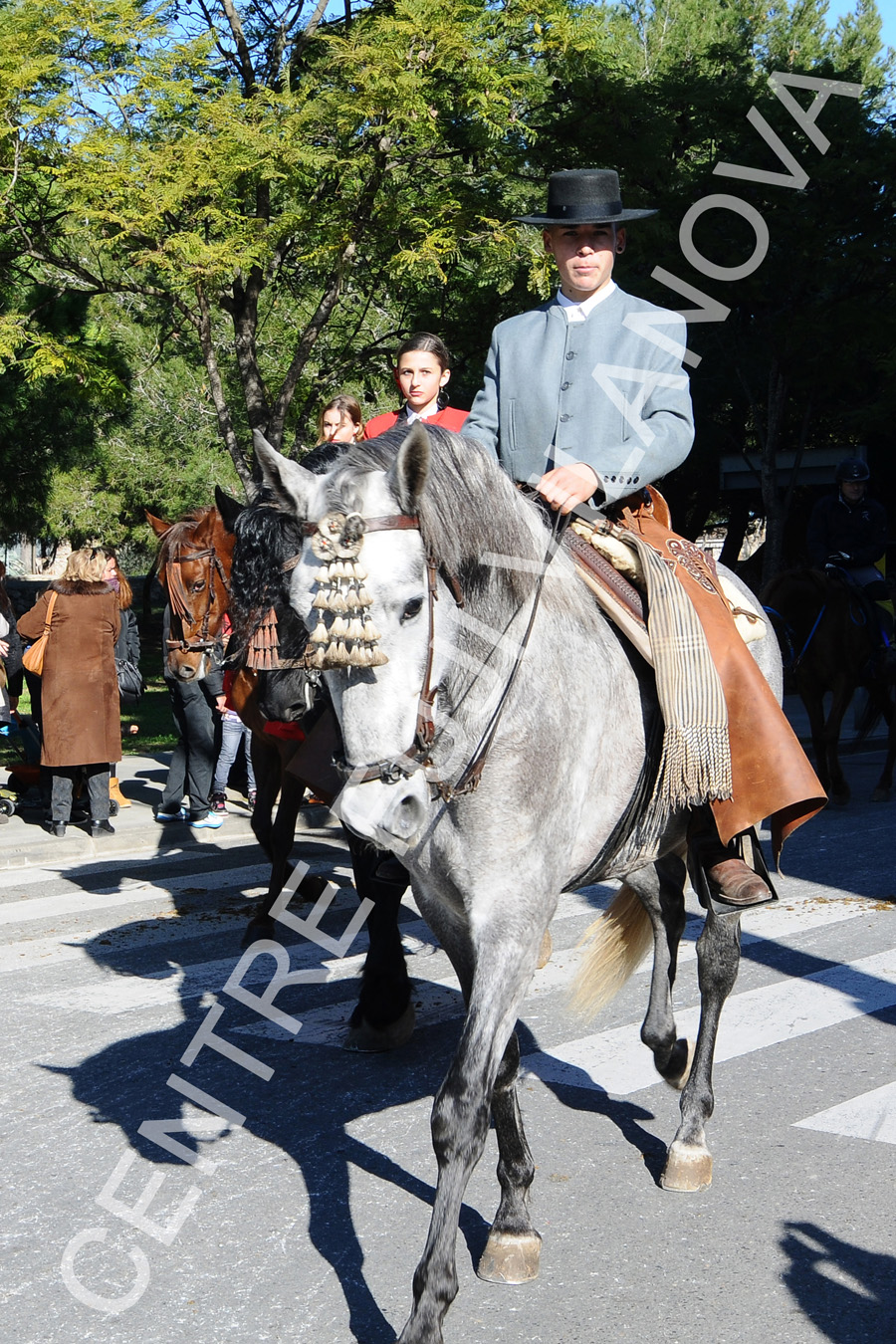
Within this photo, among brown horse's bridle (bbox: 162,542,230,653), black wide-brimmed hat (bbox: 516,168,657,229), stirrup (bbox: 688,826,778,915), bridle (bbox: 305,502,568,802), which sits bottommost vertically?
stirrup (bbox: 688,826,778,915)

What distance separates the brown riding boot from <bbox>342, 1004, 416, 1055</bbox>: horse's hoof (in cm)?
167

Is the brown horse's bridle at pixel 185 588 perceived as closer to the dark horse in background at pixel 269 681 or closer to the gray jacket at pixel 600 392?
the dark horse in background at pixel 269 681

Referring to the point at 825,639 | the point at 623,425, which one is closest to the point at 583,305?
the point at 623,425

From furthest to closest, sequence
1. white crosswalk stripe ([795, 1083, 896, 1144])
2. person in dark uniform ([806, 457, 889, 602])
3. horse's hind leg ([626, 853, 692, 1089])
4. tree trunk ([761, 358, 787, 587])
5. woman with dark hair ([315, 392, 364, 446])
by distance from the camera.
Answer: tree trunk ([761, 358, 787, 587]) < person in dark uniform ([806, 457, 889, 602]) < woman with dark hair ([315, 392, 364, 446]) < horse's hind leg ([626, 853, 692, 1089]) < white crosswalk stripe ([795, 1083, 896, 1144])

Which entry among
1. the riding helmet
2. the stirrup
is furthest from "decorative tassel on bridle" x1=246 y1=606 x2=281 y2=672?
the riding helmet

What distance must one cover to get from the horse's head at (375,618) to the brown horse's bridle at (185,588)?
553cm

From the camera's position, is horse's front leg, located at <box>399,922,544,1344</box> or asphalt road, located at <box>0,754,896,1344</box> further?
asphalt road, located at <box>0,754,896,1344</box>

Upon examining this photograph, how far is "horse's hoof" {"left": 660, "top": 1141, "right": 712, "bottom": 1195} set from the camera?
13.5ft

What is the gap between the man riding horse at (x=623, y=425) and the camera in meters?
4.09

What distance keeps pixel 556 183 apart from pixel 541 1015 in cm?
346

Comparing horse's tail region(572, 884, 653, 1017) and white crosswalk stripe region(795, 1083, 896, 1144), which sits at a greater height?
horse's tail region(572, 884, 653, 1017)

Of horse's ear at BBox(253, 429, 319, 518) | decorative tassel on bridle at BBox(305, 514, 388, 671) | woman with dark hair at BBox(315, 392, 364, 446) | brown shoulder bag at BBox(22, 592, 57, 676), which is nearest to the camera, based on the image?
decorative tassel on bridle at BBox(305, 514, 388, 671)

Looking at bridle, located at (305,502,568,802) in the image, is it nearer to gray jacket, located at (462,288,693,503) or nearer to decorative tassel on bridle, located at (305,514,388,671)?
decorative tassel on bridle, located at (305,514,388,671)

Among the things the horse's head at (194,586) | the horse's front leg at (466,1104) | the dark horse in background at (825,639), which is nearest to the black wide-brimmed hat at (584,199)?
the horse's front leg at (466,1104)
